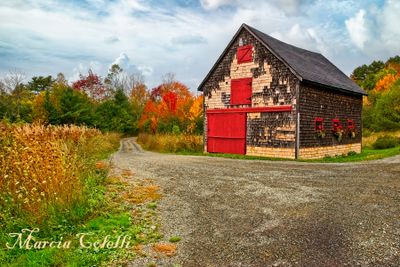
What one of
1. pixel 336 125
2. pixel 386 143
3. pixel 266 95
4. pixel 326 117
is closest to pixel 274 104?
pixel 266 95

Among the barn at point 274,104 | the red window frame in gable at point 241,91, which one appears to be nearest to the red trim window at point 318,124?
the barn at point 274,104

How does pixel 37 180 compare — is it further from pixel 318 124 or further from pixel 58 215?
pixel 318 124

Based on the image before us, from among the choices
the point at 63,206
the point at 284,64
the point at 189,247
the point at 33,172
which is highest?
the point at 284,64

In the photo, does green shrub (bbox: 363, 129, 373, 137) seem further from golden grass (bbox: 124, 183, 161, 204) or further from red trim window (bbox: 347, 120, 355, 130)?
golden grass (bbox: 124, 183, 161, 204)

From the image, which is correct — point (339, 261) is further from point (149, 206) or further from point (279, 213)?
point (149, 206)

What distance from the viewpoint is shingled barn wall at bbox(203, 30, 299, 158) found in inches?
638

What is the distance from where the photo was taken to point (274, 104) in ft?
55.1

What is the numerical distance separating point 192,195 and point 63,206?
2.99 m

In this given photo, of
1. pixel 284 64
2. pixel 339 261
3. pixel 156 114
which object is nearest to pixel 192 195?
pixel 339 261

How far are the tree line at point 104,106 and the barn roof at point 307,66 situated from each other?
11.4 m

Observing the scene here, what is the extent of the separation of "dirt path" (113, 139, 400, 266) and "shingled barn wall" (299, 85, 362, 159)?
23.6ft

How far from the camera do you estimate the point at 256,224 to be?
17.5ft

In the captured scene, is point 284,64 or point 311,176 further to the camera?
point 284,64

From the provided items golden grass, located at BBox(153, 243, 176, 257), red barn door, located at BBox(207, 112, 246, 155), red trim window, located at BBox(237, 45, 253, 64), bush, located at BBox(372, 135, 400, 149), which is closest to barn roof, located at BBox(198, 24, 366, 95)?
red trim window, located at BBox(237, 45, 253, 64)
